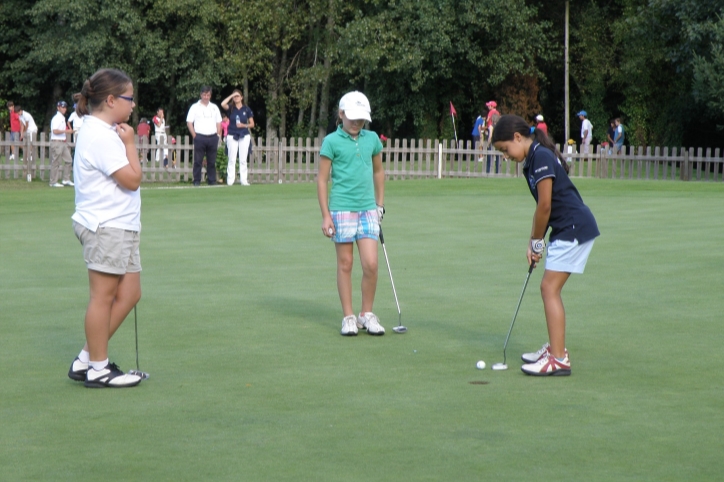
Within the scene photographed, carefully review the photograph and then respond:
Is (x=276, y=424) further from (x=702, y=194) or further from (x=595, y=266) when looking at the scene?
(x=702, y=194)

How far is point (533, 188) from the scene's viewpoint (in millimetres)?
6633

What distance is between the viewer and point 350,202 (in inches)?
310

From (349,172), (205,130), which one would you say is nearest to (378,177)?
(349,172)

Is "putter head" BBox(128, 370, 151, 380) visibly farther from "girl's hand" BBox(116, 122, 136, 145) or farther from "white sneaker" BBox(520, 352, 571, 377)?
"white sneaker" BBox(520, 352, 571, 377)

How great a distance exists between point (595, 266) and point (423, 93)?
35.0 m

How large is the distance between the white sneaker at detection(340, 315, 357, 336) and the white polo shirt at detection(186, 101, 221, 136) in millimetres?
15840

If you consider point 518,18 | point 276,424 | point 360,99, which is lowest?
point 276,424

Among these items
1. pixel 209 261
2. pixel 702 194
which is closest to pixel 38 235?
pixel 209 261

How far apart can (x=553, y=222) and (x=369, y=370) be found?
58.4 inches

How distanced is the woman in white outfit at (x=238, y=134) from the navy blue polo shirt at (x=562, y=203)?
692 inches

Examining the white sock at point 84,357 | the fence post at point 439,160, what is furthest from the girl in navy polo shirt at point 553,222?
the fence post at point 439,160

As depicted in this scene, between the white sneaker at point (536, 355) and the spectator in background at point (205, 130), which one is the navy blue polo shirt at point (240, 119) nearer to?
the spectator in background at point (205, 130)

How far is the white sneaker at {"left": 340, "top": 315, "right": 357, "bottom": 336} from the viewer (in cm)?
782

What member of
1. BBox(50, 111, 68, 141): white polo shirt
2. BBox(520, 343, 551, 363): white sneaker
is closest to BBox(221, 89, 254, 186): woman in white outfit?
BBox(50, 111, 68, 141): white polo shirt
